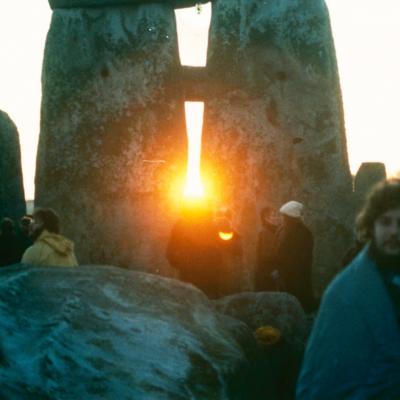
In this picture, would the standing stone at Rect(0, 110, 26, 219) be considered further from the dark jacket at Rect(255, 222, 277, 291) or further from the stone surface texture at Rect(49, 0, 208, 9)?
the dark jacket at Rect(255, 222, 277, 291)

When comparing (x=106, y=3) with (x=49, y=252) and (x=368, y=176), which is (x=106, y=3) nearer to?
(x=368, y=176)

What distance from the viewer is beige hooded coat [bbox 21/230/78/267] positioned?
473 cm

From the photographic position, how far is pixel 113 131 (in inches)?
370

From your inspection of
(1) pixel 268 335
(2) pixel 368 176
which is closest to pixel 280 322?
(1) pixel 268 335

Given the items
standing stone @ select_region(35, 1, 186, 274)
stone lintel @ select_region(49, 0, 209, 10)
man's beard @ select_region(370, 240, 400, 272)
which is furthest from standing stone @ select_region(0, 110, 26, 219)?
man's beard @ select_region(370, 240, 400, 272)

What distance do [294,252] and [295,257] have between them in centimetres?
5

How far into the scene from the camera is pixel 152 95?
9.50 meters

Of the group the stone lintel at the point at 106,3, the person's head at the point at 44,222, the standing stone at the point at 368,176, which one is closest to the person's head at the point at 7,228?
the stone lintel at the point at 106,3

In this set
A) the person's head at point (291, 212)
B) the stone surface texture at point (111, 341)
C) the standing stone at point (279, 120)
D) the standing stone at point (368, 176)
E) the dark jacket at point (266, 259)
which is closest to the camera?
the stone surface texture at point (111, 341)

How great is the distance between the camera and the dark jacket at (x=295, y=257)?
236 inches

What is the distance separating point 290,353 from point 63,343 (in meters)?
1.91

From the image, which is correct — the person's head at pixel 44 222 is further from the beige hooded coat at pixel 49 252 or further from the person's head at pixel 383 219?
the person's head at pixel 383 219

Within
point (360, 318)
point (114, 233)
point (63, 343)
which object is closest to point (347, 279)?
point (360, 318)

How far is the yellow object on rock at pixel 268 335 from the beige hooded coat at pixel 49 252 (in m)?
1.16
